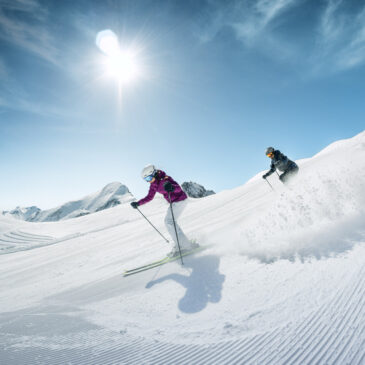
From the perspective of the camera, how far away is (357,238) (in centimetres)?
315

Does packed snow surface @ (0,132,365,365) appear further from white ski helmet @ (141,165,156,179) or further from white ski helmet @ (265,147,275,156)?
white ski helmet @ (265,147,275,156)

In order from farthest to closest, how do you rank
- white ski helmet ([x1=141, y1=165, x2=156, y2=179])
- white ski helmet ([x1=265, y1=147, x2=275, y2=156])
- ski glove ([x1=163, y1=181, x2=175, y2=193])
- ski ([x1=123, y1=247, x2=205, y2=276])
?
white ski helmet ([x1=265, y1=147, x2=275, y2=156]), white ski helmet ([x1=141, y1=165, x2=156, y2=179]), ski glove ([x1=163, y1=181, x2=175, y2=193]), ski ([x1=123, y1=247, x2=205, y2=276])

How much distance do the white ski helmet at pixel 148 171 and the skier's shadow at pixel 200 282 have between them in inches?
106

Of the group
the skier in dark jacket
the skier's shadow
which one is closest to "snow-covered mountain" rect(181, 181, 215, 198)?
the skier in dark jacket

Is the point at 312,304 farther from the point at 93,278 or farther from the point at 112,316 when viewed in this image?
the point at 93,278

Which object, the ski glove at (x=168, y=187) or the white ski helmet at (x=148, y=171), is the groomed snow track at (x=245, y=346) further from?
the white ski helmet at (x=148, y=171)

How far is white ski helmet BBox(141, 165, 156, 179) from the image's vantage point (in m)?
5.96

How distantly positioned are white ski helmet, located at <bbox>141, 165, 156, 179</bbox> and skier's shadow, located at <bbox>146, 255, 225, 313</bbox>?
8.82ft

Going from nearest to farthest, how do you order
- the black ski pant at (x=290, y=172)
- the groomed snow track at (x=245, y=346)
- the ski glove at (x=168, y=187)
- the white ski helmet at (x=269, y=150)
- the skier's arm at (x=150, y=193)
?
1. the groomed snow track at (x=245, y=346)
2. the ski glove at (x=168, y=187)
3. the skier's arm at (x=150, y=193)
4. the black ski pant at (x=290, y=172)
5. the white ski helmet at (x=269, y=150)

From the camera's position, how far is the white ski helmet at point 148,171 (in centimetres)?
596

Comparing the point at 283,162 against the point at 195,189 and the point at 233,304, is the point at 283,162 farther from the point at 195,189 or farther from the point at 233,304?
the point at 195,189

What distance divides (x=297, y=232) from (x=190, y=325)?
9.97 feet

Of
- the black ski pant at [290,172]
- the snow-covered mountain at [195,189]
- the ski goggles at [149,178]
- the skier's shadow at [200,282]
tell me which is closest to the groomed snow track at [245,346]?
the skier's shadow at [200,282]

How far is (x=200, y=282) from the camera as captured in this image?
348 cm
